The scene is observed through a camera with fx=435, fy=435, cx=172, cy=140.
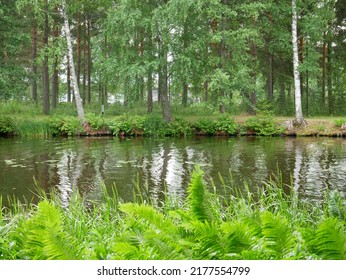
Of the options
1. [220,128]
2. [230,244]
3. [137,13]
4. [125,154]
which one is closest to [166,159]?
[125,154]

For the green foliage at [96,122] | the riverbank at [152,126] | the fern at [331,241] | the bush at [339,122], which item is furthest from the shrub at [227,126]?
the fern at [331,241]

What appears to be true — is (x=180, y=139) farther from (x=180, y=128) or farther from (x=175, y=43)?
(x=175, y=43)

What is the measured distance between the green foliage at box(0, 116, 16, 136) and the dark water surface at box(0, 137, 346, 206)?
3110 millimetres

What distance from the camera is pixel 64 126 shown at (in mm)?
24125

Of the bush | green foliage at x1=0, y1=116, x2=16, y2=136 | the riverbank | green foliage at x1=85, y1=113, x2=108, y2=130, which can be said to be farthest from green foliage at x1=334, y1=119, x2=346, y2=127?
green foliage at x1=0, y1=116, x2=16, y2=136

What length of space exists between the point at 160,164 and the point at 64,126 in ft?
38.4

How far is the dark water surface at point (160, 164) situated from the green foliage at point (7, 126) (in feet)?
10.2

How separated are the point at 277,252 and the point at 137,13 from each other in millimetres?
22144

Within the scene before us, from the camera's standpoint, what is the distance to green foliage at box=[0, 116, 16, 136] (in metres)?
23.5

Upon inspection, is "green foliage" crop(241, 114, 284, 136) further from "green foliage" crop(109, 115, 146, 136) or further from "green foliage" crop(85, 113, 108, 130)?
"green foliage" crop(85, 113, 108, 130)

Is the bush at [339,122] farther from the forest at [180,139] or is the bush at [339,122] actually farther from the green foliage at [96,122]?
the green foliage at [96,122]

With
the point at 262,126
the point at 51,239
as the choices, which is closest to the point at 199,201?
the point at 51,239

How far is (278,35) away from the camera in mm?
26453
